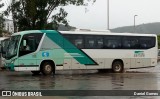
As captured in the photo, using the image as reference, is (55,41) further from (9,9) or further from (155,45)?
(9,9)

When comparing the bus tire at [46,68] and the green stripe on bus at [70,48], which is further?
the green stripe on bus at [70,48]

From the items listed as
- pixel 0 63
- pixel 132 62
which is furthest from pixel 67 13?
pixel 132 62

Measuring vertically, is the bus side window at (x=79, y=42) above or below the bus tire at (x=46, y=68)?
above

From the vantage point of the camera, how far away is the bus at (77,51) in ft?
91.5

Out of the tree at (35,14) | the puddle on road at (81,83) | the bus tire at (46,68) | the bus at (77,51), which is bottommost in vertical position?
the puddle on road at (81,83)

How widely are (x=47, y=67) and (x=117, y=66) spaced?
5.90m

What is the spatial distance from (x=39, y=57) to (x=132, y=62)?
776 centimetres

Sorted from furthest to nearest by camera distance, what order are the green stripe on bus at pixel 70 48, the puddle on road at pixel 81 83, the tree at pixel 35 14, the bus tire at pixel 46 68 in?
the tree at pixel 35 14 < the green stripe on bus at pixel 70 48 < the bus tire at pixel 46 68 < the puddle on road at pixel 81 83

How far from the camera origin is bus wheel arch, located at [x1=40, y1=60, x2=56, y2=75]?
92.9 ft

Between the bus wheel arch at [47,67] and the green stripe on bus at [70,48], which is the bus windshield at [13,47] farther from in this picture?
the green stripe on bus at [70,48]

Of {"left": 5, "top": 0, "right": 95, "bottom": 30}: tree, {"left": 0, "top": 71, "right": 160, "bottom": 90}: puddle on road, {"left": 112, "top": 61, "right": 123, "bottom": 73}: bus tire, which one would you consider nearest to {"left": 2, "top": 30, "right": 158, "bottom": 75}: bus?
{"left": 112, "top": 61, "right": 123, "bottom": 73}: bus tire

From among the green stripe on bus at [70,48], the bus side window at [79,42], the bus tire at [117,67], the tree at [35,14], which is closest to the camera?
the green stripe on bus at [70,48]

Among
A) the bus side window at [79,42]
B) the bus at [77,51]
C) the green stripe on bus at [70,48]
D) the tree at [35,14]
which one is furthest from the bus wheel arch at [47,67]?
the tree at [35,14]

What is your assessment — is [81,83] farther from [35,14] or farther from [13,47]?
[35,14]
